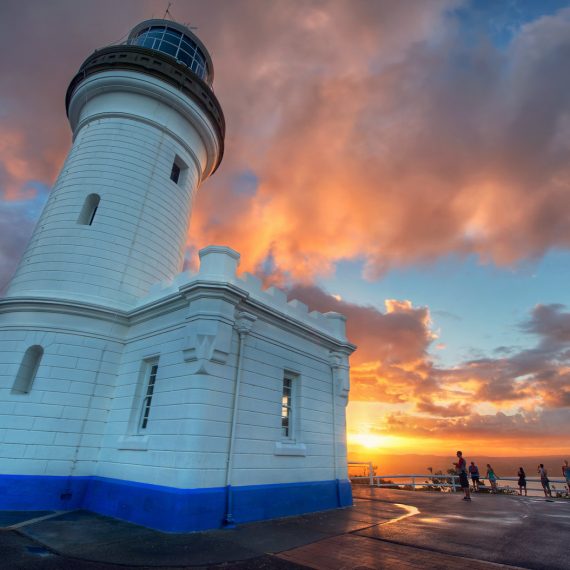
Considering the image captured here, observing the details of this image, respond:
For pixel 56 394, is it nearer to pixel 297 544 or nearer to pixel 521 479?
pixel 297 544

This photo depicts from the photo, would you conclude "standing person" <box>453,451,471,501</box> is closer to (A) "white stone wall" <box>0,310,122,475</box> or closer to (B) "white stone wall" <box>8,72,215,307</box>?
(A) "white stone wall" <box>0,310,122,475</box>

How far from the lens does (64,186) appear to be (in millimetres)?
12266

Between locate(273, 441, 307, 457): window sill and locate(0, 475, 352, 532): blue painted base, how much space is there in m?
0.74

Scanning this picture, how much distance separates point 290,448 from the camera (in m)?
9.44

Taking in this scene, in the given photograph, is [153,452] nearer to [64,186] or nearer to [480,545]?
[480,545]

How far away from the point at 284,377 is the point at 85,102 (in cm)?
1351

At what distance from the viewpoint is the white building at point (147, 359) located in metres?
7.78

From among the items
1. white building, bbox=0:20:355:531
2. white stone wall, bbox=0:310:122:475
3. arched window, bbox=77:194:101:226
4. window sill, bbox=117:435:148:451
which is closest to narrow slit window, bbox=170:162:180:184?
white building, bbox=0:20:355:531

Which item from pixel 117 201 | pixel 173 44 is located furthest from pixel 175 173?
pixel 173 44

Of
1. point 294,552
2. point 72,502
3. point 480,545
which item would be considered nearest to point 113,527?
point 72,502

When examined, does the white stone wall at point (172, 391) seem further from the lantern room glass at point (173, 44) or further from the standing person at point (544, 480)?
the lantern room glass at point (173, 44)

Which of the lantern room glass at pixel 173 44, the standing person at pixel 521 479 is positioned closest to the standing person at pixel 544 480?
the standing person at pixel 521 479

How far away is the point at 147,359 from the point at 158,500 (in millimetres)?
3569

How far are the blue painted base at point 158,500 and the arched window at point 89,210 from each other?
294 inches
